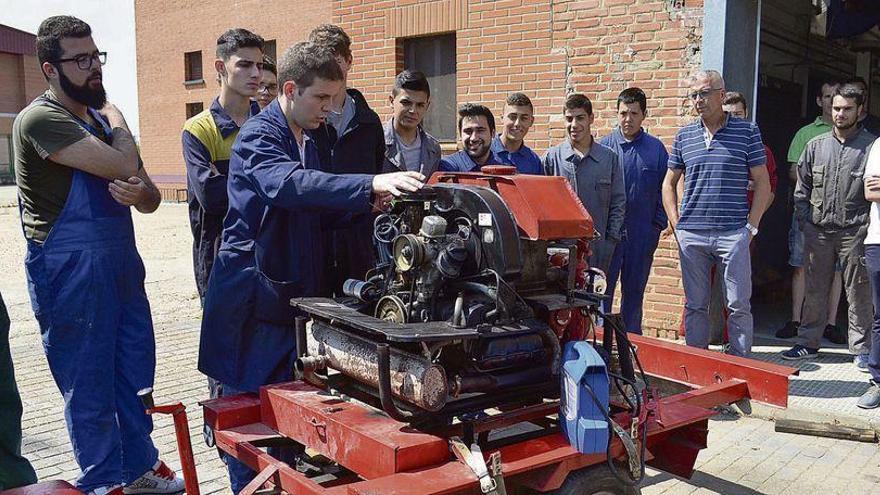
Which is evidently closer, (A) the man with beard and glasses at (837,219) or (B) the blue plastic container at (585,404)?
(B) the blue plastic container at (585,404)

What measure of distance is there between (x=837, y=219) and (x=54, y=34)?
5.55 meters

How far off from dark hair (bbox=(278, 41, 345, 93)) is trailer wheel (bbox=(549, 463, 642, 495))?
5.68 feet

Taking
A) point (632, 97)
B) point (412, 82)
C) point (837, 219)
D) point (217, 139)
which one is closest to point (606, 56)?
point (632, 97)

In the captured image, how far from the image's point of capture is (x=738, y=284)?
5293 millimetres

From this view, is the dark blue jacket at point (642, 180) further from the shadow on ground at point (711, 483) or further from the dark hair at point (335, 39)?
the dark hair at point (335, 39)

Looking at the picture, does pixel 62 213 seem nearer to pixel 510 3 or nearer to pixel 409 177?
pixel 409 177

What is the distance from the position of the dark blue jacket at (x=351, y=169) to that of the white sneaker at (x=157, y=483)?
144 centimetres

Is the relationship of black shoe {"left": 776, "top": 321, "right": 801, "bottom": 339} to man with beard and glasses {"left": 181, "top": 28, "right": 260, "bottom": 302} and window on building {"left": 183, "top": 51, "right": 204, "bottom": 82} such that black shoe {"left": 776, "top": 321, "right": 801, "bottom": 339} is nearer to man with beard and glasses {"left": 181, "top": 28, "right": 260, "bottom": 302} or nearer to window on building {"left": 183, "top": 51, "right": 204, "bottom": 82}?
man with beard and glasses {"left": 181, "top": 28, "right": 260, "bottom": 302}

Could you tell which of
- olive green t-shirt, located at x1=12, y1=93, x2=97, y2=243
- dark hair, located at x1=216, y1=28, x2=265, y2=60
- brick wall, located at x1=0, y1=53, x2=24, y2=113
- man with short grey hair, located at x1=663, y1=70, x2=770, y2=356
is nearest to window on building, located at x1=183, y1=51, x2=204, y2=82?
dark hair, located at x1=216, y1=28, x2=265, y2=60

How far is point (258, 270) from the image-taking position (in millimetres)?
3086

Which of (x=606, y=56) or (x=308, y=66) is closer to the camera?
(x=308, y=66)

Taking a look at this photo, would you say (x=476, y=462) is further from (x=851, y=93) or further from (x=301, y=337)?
(x=851, y=93)

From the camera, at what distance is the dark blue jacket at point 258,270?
9.99 feet

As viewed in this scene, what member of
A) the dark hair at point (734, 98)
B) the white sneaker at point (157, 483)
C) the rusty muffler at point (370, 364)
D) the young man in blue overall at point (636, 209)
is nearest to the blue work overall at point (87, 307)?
the white sneaker at point (157, 483)
